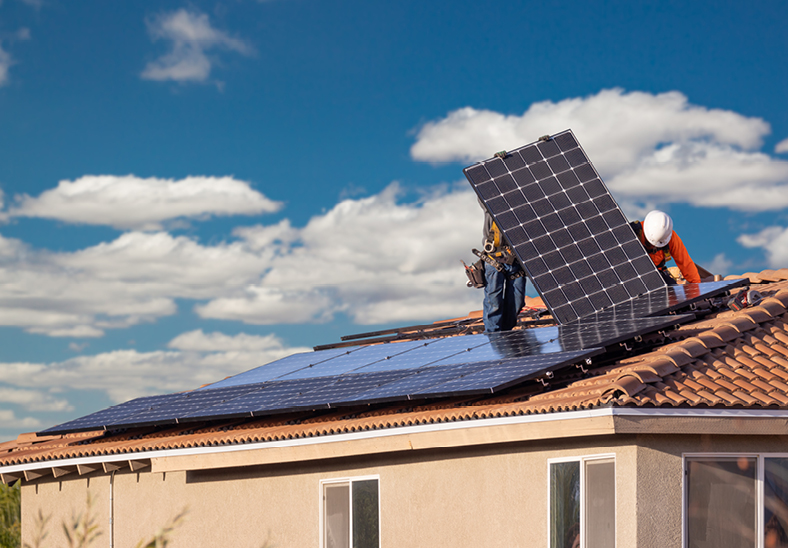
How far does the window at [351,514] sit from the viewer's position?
1242 cm

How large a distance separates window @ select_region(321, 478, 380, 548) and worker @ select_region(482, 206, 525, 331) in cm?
490

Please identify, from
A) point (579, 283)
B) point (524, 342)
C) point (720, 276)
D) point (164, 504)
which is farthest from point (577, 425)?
point (720, 276)

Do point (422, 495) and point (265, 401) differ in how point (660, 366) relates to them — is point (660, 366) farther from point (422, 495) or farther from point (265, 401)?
point (265, 401)

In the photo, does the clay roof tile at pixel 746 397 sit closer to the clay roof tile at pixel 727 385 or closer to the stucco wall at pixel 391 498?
the clay roof tile at pixel 727 385

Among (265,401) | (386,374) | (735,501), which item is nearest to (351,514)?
(386,374)

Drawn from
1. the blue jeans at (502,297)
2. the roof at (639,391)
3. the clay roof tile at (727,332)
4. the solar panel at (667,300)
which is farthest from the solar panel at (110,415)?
the clay roof tile at (727,332)

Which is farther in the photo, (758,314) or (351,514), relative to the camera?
(758,314)

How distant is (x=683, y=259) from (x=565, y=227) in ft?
7.13

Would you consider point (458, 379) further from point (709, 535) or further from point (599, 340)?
point (709, 535)

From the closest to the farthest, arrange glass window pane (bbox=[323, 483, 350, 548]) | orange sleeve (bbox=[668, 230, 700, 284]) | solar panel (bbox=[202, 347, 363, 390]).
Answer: glass window pane (bbox=[323, 483, 350, 548]) → orange sleeve (bbox=[668, 230, 700, 284]) → solar panel (bbox=[202, 347, 363, 390])

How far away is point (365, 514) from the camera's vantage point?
12461 millimetres

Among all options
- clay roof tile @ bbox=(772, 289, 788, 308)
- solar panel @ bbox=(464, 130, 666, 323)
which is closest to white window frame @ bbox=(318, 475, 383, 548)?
solar panel @ bbox=(464, 130, 666, 323)

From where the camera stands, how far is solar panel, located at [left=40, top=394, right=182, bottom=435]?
15.6 m

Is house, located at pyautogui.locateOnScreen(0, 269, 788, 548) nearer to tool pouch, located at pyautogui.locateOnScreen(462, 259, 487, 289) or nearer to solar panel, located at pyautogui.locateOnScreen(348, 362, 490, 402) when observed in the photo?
solar panel, located at pyautogui.locateOnScreen(348, 362, 490, 402)
